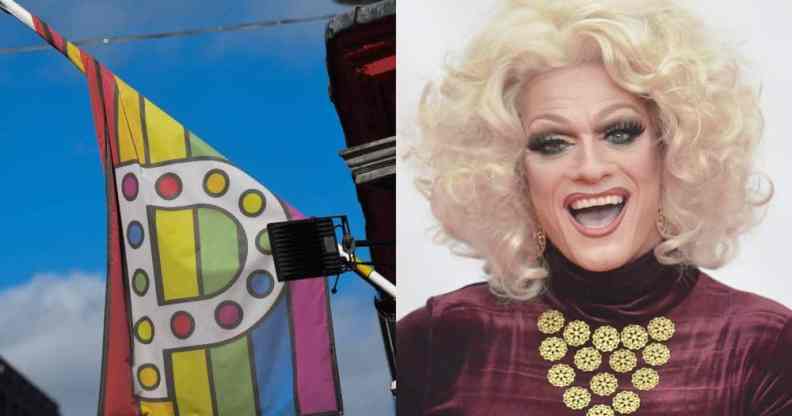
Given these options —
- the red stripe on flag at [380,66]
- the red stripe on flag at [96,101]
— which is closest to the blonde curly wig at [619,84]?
the red stripe on flag at [96,101]

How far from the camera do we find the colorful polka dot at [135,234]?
10523 mm

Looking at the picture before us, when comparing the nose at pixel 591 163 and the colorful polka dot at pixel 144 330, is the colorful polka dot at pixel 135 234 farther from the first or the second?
the nose at pixel 591 163

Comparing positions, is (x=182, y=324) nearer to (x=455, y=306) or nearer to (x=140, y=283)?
(x=140, y=283)

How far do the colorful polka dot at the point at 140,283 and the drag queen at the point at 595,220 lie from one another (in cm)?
320

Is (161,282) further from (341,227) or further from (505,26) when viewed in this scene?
(505,26)

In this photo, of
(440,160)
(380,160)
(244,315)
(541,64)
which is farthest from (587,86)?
(244,315)

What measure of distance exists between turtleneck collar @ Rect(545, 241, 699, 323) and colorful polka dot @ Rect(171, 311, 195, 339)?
3.59 m

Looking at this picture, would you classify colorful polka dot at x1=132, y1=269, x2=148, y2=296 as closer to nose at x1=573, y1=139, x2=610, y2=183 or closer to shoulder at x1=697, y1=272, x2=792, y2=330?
nose at x1=573, y1=139, x2=610, y2=183

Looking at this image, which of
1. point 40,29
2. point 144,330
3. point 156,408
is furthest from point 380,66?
point 156,408

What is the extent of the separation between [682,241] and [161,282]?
14.0 feet

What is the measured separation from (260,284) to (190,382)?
0.89 metres

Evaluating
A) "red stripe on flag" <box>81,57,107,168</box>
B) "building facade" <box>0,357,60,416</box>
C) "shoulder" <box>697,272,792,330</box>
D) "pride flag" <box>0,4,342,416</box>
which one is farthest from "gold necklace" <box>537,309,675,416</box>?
"building facade" <box>0,357,60,416</box>

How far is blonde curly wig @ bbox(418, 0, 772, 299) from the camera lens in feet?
24.6

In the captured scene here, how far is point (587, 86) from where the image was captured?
25.0 feet
